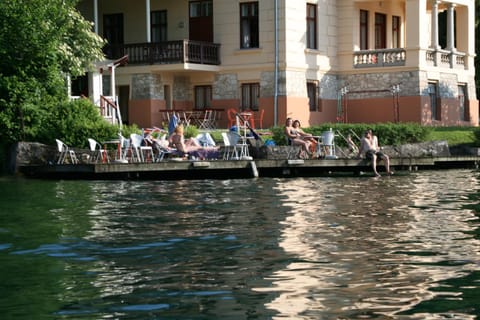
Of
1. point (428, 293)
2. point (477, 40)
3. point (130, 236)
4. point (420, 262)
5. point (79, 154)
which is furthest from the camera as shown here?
point (477, 40)

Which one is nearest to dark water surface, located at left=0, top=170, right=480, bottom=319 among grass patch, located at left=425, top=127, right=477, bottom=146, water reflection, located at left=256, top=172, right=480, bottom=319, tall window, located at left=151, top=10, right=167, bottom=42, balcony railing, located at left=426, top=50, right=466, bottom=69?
water reflection, located at left=256, top=172, right=480, bottom=319

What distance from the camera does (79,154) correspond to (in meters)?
29.5

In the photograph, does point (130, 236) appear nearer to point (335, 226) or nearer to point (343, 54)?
point (335, 226)

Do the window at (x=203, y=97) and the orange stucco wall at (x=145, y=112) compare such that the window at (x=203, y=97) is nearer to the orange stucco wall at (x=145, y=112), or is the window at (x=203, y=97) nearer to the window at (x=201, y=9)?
the orange stucco wall at (x=145, y=112)

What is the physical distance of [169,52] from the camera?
141ft

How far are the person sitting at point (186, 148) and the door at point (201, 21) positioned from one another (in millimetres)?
15699

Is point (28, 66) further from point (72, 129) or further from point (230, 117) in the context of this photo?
point (230, 117)

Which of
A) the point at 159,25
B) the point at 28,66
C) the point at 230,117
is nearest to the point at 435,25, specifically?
the point at 159,25

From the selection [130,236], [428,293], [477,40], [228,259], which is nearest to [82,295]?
[228,259]

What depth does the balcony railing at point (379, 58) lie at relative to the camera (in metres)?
45.5

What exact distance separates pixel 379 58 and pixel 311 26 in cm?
348

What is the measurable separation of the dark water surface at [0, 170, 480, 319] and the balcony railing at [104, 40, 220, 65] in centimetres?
2097

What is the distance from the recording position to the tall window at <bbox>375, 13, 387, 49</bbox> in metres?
48.2

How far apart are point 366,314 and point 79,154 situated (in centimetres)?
2118
